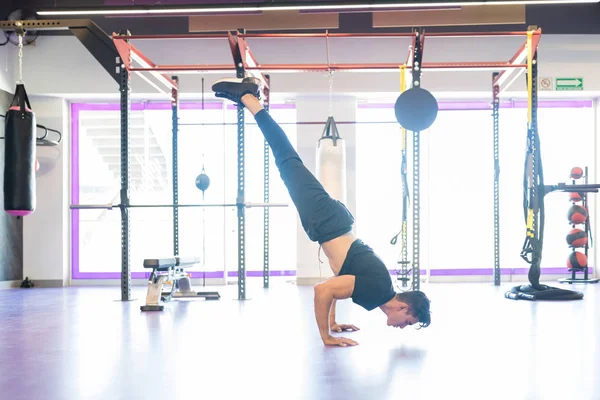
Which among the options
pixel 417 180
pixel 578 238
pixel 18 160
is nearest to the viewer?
pixel 18 160

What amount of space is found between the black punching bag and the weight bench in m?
1.30

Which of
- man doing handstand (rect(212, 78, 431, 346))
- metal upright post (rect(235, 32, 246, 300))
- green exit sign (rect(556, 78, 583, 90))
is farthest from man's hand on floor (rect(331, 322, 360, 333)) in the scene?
green exit sign (rect(556, 78, 583, 90))

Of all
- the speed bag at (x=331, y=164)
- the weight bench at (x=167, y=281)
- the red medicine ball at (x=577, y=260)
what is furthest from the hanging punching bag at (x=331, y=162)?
the red medicine ball at (x=577, y=260)

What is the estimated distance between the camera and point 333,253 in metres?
4.02

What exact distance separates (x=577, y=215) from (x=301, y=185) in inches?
213

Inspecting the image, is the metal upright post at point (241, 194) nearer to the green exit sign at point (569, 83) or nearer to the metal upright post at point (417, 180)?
the metal upright post at point (417, 180)

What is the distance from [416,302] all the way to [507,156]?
20.7 feet

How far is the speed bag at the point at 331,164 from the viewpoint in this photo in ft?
23.0

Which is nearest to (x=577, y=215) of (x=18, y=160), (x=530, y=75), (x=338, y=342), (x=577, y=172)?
(x=577, y=172)

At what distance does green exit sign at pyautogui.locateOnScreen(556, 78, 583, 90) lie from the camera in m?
8.58

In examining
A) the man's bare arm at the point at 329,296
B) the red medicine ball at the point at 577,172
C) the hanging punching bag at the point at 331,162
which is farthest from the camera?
the red medicine ball at the point at 577,172

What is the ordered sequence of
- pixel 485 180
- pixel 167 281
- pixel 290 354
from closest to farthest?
pixel 290 354 < pixel 167 281 < pixel 485 180

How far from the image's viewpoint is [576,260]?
27.2ft

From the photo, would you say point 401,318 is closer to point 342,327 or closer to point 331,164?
point 342,327
